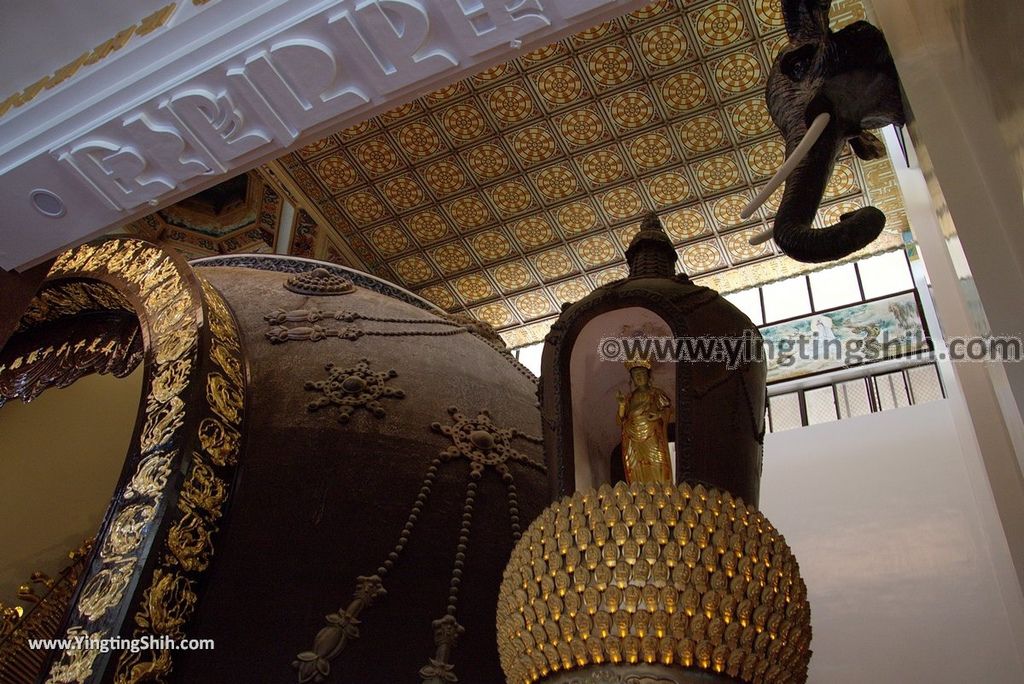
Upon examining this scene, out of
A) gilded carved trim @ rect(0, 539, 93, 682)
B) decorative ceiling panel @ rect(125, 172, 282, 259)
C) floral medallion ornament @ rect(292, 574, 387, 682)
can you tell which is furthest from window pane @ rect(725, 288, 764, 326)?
floral medallion ornament @ rect(292, 574, 387, 682)

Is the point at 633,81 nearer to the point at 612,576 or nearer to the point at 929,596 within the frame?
the point at 929,596

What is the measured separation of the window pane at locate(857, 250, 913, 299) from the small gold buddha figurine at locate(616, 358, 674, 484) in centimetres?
440

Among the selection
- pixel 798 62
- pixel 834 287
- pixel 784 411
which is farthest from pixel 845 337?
pixel 798 62

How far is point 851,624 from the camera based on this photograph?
3600mm

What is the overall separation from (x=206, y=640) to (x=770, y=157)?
4.58m

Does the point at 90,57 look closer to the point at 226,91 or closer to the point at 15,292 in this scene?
the point at 226,91

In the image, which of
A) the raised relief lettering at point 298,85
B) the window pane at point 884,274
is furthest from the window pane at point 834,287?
the raised relief lettering at point 298,85

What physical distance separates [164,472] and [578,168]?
13.5 feet

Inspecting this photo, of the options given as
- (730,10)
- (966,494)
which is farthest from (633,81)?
(966,494)

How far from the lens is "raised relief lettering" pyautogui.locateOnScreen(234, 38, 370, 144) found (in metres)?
2.06

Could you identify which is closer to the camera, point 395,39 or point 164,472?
point 395,39

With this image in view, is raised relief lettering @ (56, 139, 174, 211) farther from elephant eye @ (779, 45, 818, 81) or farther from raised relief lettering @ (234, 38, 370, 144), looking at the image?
elephant eye @ (779, 45, 818, 81)

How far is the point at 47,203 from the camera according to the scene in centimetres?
244

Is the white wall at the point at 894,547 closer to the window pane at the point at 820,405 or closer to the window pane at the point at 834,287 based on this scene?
the window pane at the point at 820,405
